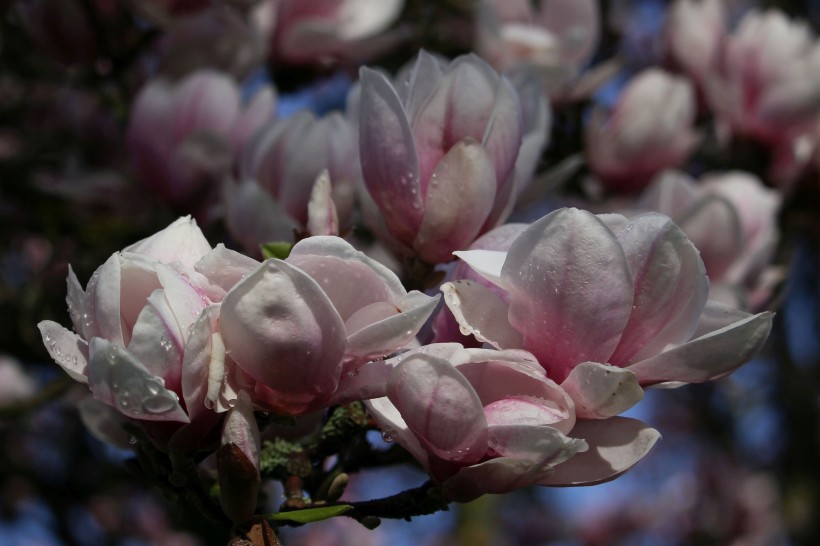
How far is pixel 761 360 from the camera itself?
3.35 metres

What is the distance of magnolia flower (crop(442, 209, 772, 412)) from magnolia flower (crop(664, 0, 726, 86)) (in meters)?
1.05

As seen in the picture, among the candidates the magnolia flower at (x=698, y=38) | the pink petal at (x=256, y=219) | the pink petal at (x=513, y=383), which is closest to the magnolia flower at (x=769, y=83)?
the magnolia flower at (x=698, y=38)

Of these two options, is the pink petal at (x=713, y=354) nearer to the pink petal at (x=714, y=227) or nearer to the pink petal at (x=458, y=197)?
the pink petal at (x=458, y=197)

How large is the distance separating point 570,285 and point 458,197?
19 centimetres

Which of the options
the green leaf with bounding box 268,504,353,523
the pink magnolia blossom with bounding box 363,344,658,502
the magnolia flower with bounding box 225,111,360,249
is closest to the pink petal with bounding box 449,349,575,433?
the pink magnolia blossom with bounding box 363,344,658,502

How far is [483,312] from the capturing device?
0.65 meters

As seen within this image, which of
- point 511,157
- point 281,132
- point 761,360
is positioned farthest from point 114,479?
point 761,360

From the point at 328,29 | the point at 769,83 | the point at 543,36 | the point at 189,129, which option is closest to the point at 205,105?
the point at 189,129

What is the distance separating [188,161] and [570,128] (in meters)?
0.57

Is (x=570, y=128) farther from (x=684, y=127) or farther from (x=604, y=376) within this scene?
(x=604, y=376)

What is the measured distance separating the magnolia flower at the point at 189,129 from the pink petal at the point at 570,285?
0.67 metres

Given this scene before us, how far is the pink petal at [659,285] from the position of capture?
61cm

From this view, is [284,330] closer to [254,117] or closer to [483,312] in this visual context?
[483,312]

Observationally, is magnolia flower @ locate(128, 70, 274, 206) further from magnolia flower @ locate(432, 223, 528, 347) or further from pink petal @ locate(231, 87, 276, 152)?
magnolia flower @ locate(432, 223, 528, 347)
